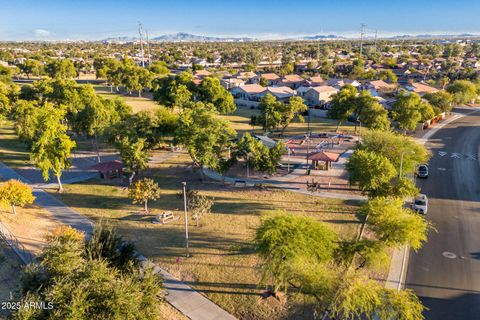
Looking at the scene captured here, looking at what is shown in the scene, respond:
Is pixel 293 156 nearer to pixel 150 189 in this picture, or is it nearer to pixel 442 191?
pixel 442 191

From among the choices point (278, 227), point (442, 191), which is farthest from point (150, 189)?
point (442, 191)

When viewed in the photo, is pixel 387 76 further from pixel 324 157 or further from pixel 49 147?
pixel 49 147

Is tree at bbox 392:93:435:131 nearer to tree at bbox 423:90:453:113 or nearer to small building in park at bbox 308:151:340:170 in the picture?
tree at bbox 423:90:453:113

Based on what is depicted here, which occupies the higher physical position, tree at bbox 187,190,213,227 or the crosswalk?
tree at bbox 187,190,213,227

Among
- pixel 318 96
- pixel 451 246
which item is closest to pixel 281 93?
pixel 318 96

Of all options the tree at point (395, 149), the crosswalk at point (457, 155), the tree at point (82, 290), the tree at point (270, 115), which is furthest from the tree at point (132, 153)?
the crosswalk at point (457, 155)

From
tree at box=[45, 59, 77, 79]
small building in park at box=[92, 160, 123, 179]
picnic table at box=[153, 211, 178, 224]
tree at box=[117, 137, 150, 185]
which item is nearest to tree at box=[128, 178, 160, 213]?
picnic table at box=[153, 211, 178, 224]
